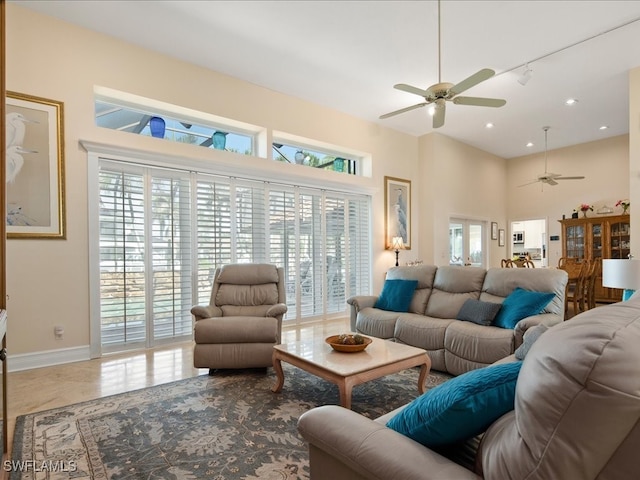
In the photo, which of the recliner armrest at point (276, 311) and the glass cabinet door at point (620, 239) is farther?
the glass cabinet door at point (620, 239)

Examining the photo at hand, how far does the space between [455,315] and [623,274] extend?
152 centimetres

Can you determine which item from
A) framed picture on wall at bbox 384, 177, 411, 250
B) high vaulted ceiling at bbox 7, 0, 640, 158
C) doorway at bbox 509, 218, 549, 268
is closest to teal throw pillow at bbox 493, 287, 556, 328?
high vaulted ceiling at bbox 7, 0, 640, 158

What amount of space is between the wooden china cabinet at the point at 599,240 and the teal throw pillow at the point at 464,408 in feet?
24.8

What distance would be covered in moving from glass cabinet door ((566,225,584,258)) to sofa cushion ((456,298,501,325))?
5.58 meters

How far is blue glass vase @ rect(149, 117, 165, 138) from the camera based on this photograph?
4453mm

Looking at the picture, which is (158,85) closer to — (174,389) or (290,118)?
(290,118)

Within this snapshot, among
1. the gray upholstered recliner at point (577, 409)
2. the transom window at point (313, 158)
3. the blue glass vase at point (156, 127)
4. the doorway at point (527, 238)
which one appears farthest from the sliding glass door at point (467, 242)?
the gray upholstered recliner at point (577, 409)

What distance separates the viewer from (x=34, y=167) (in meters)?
3.60

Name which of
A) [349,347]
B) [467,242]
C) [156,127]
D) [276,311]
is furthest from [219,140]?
[467,242]

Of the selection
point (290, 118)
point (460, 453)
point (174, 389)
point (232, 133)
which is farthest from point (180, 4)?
point (460, 453)

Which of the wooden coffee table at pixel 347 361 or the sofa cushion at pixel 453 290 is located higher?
the sofa cushion at pixel 453 290

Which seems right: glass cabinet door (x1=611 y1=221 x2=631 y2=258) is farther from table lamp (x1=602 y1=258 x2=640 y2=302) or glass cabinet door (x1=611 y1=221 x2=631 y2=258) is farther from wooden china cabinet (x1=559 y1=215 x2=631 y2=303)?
table lamp (x1=602 y1=258 x2=640 y2=302)

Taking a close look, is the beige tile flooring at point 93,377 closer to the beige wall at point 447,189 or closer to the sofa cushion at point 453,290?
the sofa cushion at point 453,290

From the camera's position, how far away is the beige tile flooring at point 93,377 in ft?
9.14
